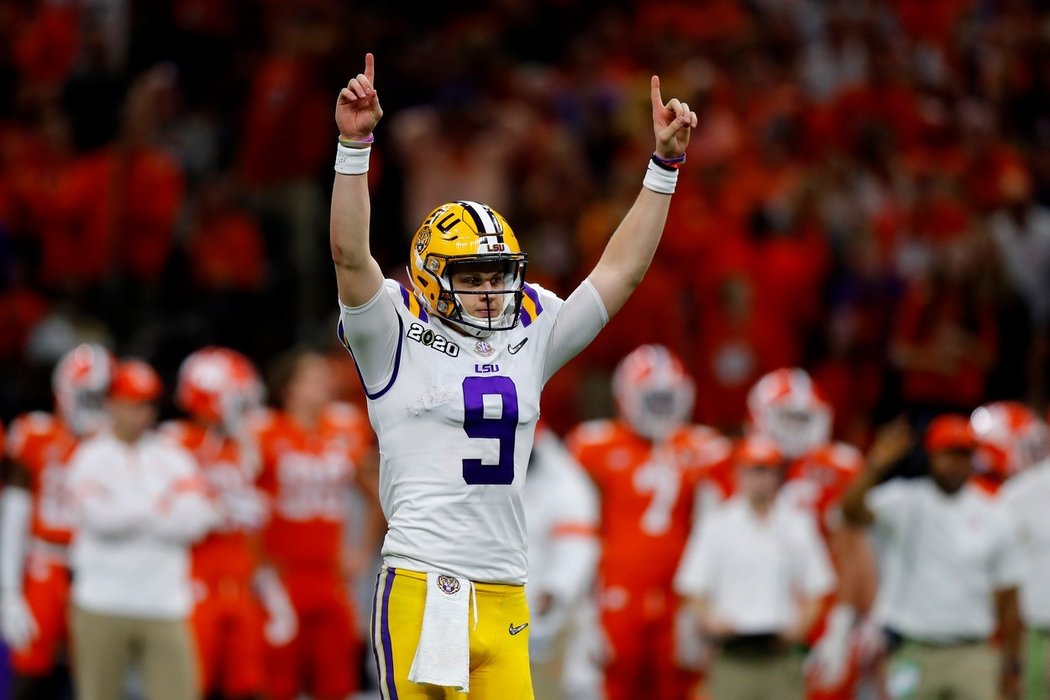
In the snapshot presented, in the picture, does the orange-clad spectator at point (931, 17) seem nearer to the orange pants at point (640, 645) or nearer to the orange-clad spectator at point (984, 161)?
the orange-clad spectator at point (984, 161)

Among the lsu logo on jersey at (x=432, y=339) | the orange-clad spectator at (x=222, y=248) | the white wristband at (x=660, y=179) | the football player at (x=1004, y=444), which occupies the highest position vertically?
the orange-clad spectator at (x=222, y=248)

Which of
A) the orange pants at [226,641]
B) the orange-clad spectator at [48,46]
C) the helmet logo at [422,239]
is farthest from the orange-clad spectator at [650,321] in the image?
the helmet logo at [422,239]

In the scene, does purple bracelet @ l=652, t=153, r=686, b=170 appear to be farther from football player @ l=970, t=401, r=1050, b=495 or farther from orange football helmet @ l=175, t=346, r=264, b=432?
orange football helmet @ l=175, t=346, r=264, b=432

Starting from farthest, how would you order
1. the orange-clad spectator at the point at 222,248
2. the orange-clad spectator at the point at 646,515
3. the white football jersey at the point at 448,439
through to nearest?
the orange-clad spectator at the point at 222,248 < the orange-clad spectator at the point at 646,515 < the white football jersey at the point at 448,439

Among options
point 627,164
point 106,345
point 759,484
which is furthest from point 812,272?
point 106,345

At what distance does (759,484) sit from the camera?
362 inches

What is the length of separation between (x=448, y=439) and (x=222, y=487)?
5.50 m

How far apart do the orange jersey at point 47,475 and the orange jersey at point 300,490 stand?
1091 millimetres

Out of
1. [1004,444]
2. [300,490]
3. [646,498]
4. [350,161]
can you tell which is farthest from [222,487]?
[350,161]

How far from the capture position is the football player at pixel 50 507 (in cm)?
1003

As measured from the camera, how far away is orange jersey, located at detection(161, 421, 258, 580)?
33.3 feet

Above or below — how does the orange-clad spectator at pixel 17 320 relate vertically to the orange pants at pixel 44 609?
above

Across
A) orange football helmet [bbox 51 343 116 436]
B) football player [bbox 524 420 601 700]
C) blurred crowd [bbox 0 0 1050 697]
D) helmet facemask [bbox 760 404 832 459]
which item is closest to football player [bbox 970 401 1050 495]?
blurred crowd [bbox 0 0 1050 697]

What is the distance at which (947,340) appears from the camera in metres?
12.0
